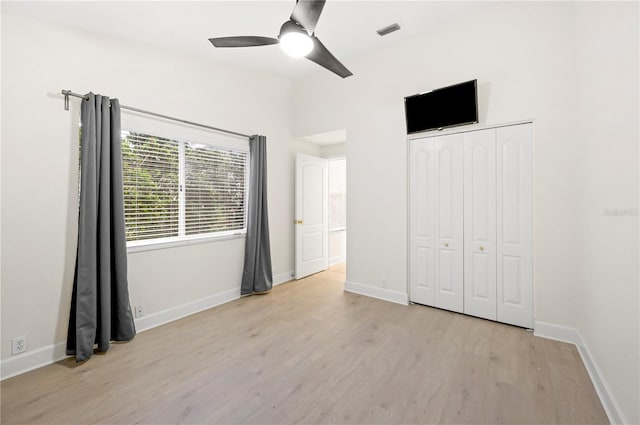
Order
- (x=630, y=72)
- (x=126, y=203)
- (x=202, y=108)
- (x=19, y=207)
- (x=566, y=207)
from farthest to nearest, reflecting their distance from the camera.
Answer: (x=202, y=108), (x=126, y=203), (x=566, y=207), (x=19, y=207), (x=630, y=72)

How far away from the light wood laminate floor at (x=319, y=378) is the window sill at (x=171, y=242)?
85 centimetres

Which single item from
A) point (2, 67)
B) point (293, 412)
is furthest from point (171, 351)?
point (2, 67)

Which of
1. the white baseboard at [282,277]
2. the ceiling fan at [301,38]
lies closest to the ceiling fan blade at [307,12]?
the ceiling fan at [301,38]

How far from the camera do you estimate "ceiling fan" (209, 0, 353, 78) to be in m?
1.73

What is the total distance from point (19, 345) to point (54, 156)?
1.54 meters

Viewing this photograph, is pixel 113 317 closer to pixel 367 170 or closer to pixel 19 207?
pixel 19 207

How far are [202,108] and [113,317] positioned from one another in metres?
2.44

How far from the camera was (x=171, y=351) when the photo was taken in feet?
8.07

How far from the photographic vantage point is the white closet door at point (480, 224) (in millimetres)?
2969

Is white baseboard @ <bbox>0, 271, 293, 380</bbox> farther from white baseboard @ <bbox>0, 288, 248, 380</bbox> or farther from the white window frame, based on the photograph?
the white window frame

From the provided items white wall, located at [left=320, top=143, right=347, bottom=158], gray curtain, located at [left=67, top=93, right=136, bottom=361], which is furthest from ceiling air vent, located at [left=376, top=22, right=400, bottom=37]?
gray curtain, located at [left=67, top=93, right=136, bottom=361]

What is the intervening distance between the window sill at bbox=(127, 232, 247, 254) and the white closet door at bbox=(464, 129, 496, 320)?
9.60 ft

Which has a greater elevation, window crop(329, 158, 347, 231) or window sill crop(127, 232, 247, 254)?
window crop(329, 158, 347, 231)

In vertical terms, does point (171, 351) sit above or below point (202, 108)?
below
